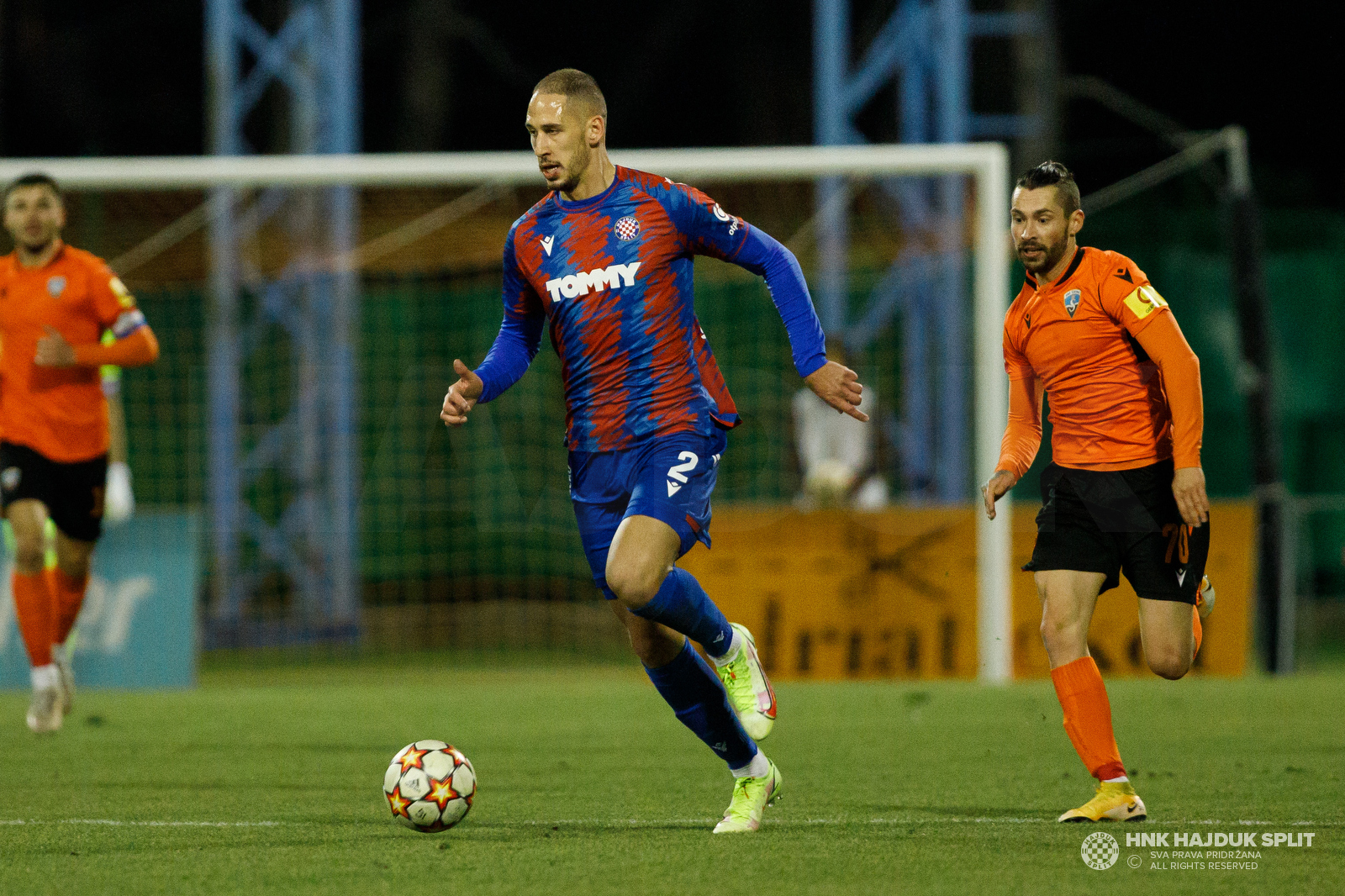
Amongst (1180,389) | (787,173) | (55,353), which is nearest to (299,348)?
(787,173)

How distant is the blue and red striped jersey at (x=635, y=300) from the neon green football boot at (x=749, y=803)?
42.6 inches

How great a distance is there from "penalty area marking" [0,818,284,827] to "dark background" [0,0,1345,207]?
18.6 m

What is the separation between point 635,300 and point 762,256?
0.42 m

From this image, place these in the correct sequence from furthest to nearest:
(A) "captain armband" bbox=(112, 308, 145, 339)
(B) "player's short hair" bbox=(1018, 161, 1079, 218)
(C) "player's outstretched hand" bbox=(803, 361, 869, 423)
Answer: (A) "captain armband" bbox=(112, 308, 145, 339) < (B) "player's short hair" bbox=(1018, 161, 1079, 218) < (C) "player's outstretched hand" bbox=(803, 361, 869, 423)

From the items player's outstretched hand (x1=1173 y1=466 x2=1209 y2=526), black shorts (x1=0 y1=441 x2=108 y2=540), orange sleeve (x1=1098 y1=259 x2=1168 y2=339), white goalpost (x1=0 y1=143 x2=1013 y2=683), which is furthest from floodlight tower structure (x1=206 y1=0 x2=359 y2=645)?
player's outstretched hand (x1=1173 y1=466 x2=1209 y2=526)

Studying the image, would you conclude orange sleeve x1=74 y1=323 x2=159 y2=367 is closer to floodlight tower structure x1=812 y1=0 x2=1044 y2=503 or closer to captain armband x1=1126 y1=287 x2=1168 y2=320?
captain armband x1=1126 y1=287 x2=1168 y2=320

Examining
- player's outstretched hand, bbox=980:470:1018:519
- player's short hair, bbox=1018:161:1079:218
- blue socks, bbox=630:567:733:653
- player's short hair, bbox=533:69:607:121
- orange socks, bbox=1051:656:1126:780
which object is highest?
player's short hair, bbox=533:69:607:121

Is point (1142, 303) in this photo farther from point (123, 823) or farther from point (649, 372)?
point (123, 823)

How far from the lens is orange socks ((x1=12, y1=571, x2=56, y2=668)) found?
321 inches

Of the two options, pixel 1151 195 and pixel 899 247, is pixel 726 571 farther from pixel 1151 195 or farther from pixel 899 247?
pixel 1151 195

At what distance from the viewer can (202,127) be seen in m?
25.9

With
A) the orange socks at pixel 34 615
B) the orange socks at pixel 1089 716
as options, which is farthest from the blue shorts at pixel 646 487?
the orange socks at pixel 34 615

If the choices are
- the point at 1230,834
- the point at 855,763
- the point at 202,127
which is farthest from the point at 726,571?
the point at 202,127

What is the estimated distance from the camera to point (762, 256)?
5613 millimetres
